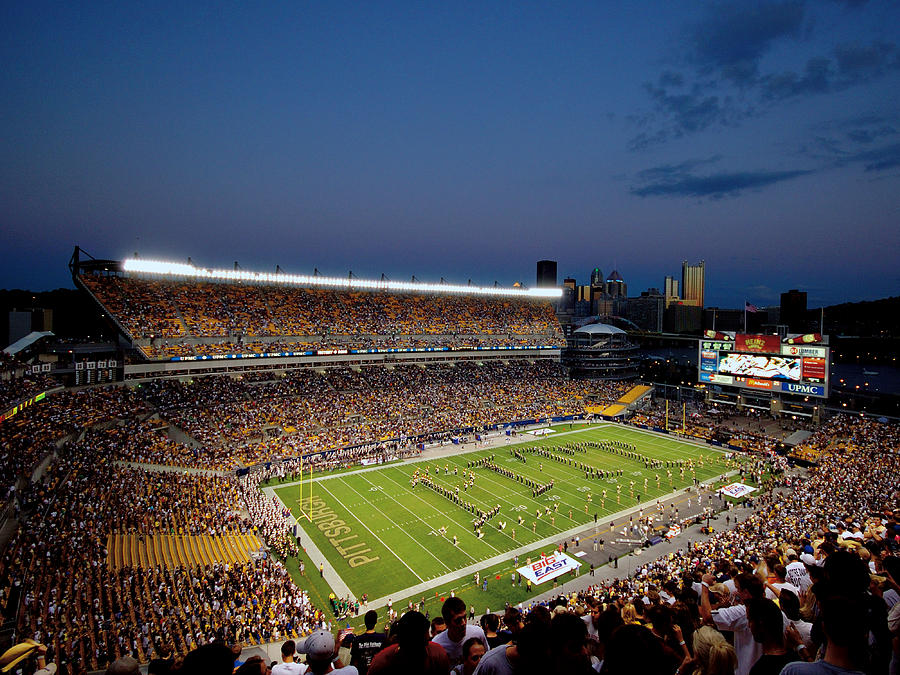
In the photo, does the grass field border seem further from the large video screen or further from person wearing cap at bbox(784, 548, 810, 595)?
person wearing cap at bbox(784, 548, 810, 595)

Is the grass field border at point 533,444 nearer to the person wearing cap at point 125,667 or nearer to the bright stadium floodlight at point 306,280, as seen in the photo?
the person wearing cap at point 125,667

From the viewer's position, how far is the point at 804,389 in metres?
Result: 36.4

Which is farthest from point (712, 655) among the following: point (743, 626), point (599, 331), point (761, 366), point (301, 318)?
point (599, 331)

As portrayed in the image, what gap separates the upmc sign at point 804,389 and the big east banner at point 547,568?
2743cm

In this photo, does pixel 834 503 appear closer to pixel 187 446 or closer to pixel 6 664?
pixel 6 664

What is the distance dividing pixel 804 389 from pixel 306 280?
48.2 m

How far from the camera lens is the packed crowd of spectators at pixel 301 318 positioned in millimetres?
42406

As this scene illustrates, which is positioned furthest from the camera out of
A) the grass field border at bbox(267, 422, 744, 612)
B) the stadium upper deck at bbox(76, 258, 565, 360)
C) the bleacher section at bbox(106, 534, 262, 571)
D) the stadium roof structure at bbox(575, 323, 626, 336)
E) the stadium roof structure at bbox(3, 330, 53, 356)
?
the stadium roof structure at bbox(575, 323, 626, 336)

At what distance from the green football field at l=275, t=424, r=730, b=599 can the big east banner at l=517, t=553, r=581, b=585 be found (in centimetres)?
278

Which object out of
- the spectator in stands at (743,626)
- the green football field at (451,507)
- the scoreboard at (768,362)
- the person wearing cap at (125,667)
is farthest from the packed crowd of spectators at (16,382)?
the scoreboard at (768,362)

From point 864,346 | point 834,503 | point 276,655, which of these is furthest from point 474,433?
point 864,346

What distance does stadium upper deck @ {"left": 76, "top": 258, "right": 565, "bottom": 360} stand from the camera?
4225 centimetres

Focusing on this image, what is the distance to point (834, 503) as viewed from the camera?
2111 centimetres

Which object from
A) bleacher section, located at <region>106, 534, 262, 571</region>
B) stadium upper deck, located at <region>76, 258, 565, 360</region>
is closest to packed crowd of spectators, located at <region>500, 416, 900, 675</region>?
bleacher section, located at <region>106, 534, 262, 571</region>
